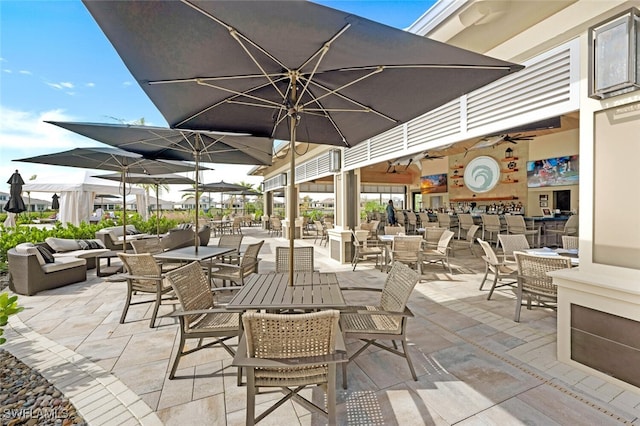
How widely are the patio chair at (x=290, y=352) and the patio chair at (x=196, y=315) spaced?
742mm

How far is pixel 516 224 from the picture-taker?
27.1ft

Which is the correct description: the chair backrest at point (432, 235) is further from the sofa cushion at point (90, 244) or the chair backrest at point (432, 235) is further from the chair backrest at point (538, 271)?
the sofa cushion at point (90, 244)

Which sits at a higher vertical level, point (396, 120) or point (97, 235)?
point (396, 120)

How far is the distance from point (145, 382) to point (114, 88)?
11513mm

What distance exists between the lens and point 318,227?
1070cm

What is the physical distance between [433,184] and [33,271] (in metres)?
15.1

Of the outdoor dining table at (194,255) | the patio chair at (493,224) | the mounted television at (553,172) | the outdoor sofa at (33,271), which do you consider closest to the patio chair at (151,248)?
the outdoor dining table at (194,255)

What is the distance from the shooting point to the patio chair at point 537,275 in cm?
318

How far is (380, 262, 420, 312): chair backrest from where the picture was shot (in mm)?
2322

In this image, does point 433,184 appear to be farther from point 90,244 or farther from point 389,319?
point 90,244

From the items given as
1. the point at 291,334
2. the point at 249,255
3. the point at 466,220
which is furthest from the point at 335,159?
the point at 291,334

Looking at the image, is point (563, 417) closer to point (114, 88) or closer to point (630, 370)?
point (630, 370)

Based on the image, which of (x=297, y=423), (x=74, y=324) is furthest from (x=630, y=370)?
(x=74, y=324)

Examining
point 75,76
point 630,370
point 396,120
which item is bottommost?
point 630,370
